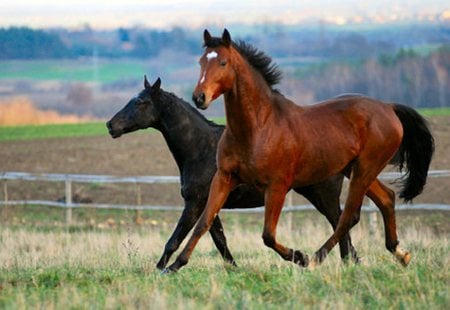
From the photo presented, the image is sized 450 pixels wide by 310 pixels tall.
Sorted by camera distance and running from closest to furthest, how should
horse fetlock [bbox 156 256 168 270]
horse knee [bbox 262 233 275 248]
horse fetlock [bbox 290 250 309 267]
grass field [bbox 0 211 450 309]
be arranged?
1. grass field [bbox 0 211 450 309]
2. horse knee [bbox 262 233 275 248]
3. horse fetlock [bbox 290 250 309 267]
4. horse fetlock [bbox 156 256 168 270]

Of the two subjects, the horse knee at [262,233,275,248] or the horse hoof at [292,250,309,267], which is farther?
the horse hoof at [292,250,309,267]

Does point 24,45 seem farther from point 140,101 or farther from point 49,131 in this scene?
point 140,101

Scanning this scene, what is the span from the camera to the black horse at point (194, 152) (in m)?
11.1

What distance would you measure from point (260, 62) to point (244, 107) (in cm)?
54

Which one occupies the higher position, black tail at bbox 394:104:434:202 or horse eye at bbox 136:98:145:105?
horse eye at bbox 136:98:145:105

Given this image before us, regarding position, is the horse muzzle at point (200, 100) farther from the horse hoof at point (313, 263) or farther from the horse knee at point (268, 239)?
the horse hoof at point (313, 263)

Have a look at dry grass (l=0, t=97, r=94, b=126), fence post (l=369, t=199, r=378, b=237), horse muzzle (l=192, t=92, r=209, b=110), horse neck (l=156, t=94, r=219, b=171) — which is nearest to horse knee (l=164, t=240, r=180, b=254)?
horse neck (l=156, t=94, r=219, b=171)

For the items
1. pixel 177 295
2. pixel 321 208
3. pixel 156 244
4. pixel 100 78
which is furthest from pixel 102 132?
pixel 177 295

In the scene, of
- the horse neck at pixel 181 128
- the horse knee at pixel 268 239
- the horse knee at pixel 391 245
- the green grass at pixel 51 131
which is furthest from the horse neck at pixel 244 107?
the green grass at pixel 51 131

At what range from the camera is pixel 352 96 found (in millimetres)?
10219

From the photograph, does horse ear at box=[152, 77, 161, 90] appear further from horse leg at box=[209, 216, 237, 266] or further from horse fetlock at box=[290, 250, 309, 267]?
horse fetlock at box=[290, 250, 309, 267]

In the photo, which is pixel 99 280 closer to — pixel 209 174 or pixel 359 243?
pixel 209 174

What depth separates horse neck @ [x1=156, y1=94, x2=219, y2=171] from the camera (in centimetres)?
1138

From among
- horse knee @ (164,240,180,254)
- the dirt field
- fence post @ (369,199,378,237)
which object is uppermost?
horse knee @ (164,240,180,254)
